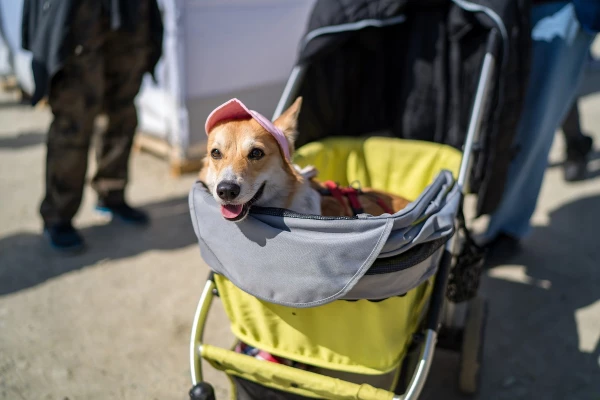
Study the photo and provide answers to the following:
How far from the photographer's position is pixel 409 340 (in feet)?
6.66

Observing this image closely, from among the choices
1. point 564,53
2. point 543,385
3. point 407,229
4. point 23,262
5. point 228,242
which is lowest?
point 23,262

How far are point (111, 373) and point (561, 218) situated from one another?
3.73 metres

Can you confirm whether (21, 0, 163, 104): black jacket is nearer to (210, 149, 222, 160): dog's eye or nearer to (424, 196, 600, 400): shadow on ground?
(210, 149, 222, 160): dog's eye

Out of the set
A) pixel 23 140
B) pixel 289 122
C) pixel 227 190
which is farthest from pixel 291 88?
pixel 23 140

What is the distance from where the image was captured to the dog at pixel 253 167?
6.21 ft

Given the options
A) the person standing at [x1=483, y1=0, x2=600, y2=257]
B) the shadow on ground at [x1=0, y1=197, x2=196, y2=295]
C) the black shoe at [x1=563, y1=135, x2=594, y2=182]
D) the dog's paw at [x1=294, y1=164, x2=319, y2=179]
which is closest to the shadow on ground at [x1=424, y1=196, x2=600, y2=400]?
the person standing at [x1=483, y1=0, x2=600, y2=257]

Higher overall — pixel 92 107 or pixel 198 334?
pixel 92 107

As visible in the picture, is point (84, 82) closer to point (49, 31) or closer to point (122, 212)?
point (49, 31)

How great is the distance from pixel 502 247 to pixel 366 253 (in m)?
2.46

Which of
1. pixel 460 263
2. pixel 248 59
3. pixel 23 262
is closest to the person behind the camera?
pixel 460 263

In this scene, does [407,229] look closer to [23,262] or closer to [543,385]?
[543,385]

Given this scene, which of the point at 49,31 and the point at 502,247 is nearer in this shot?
the point at 49,31

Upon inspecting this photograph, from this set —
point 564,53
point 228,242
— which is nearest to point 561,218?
point 564,53

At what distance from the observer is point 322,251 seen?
66.5 inches
